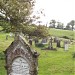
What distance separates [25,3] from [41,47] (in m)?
10.0

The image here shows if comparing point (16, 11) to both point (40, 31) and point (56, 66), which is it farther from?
point (56, 66)

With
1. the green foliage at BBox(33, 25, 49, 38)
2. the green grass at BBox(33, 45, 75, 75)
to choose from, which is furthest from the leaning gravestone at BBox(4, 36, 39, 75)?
the green foliage at BBox(33, 25, 49, 38)

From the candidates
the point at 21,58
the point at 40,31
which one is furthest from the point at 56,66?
the point at 40,31

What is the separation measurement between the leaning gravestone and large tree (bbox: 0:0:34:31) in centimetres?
1710

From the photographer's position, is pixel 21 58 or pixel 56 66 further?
pixel 56 66

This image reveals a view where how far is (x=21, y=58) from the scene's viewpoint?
15.6m

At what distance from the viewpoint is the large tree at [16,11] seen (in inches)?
1281

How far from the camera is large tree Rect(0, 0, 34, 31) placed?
32.5 m

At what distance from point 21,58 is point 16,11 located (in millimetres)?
17665

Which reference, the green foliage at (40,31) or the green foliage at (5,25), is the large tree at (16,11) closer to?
the green foliage at (5,25)

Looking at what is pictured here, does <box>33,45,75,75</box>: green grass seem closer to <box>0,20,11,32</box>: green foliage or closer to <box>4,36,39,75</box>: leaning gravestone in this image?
<box>0,20,11,32</box>: green foliage

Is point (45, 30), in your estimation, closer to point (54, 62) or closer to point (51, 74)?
point (54, 62)

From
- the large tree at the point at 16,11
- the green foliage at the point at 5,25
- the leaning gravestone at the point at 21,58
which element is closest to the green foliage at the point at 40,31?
the large tree at the point at 16,11

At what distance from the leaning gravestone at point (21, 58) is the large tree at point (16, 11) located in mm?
17097
